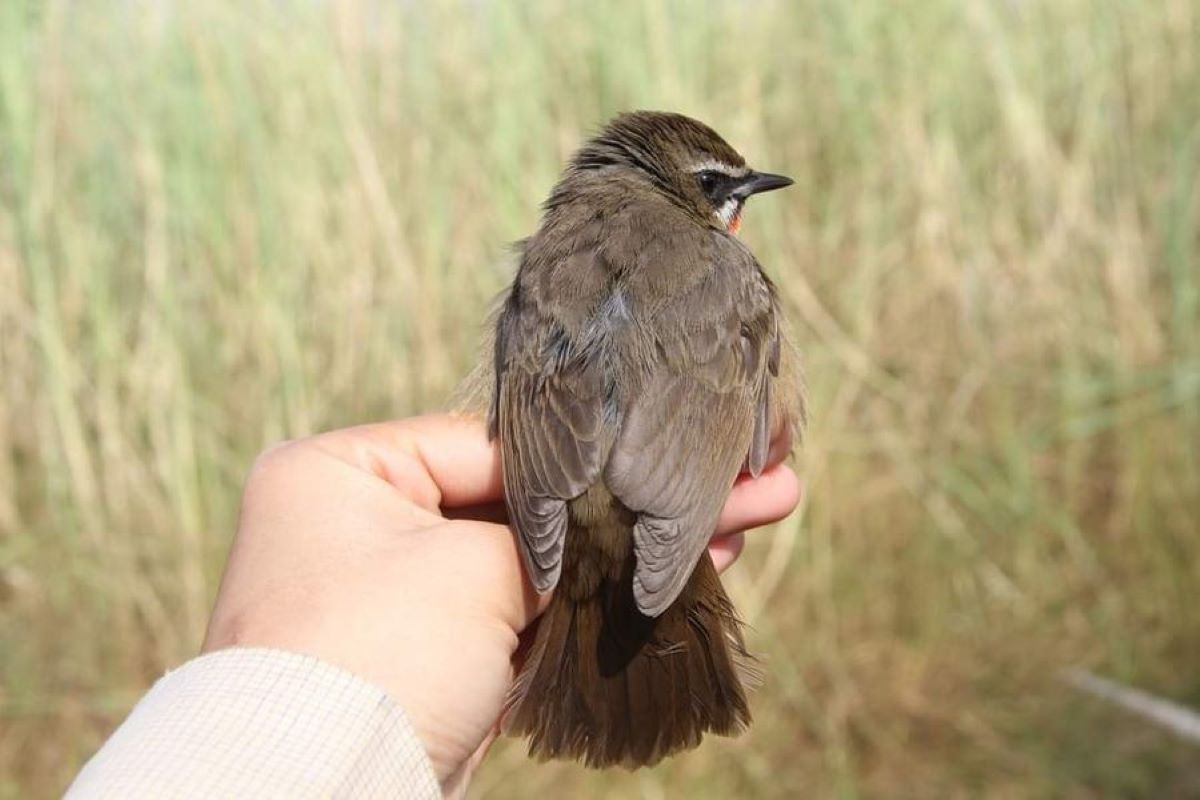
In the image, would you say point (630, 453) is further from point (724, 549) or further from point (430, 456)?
point (724, 549)

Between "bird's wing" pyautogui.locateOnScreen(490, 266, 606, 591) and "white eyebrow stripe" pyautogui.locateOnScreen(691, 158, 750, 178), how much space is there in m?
0.62

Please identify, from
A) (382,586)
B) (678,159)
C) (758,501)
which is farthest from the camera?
(678,159)

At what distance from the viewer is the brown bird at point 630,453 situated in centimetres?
244

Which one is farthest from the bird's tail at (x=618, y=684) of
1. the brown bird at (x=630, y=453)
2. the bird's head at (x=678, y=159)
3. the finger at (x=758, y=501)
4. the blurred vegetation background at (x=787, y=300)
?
the blurred vegetation background at (x=787, y=300)

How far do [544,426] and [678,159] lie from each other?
0.92 m

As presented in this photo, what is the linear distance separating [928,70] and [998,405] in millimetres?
1289

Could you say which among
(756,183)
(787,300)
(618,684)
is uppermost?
(756,183)

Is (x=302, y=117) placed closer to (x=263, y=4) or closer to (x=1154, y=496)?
(x=263, y=4)

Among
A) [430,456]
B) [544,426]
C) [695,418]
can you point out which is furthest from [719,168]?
[430,456]

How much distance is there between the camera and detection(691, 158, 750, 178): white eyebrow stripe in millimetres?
3238

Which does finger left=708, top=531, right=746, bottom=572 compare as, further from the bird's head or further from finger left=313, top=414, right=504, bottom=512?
the bird's head

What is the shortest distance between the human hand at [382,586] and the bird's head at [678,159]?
101cm

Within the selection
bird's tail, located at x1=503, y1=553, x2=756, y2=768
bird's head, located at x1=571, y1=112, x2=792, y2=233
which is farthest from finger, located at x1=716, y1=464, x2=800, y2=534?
bird's head, located at x1=571, y1=112, x2=792, y2=233

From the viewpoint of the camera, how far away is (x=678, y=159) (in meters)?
3.22
